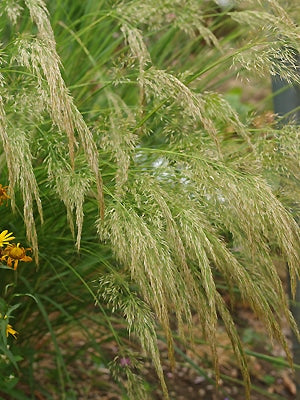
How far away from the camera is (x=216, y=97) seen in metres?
1.65

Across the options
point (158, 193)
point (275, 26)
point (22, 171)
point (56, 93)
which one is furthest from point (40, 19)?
point (275, 26)

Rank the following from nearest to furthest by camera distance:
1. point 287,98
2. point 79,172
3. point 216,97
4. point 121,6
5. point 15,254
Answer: point 15,254
point 79,172
point 216,97
point 121,6
point 287,98

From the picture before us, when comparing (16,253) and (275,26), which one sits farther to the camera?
(275,26)

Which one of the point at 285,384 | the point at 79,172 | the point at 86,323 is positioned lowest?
the point at 285,384

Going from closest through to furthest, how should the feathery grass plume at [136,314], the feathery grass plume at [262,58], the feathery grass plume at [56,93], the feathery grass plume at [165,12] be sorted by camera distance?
the feathery grass plume at [56,93] < the feathery grass plume at [136,314] < the feathery grass plume at [262,58] < the feathery grass plume at [165,12]

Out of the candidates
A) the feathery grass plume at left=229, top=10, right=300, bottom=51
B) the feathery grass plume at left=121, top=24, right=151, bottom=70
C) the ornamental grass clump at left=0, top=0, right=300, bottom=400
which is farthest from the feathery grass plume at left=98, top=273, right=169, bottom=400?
the feathery grass plume at left=229, top=10, right=300, bottom=51

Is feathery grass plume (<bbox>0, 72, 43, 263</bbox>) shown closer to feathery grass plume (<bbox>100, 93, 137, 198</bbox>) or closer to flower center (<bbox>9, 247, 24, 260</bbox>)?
flower center (<bbox>9, 247, 24, 260</bbox>)

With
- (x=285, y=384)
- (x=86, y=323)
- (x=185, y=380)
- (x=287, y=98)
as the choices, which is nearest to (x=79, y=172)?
(x=287, y=98)

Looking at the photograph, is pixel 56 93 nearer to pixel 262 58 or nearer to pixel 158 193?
pixel 158 193

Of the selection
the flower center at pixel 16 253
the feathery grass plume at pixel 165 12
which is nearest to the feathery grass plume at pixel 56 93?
the flower center at pixel 16 253

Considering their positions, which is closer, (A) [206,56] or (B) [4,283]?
(B) [4,283]

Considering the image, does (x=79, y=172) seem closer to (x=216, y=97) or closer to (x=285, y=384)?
(x=216, y=97)

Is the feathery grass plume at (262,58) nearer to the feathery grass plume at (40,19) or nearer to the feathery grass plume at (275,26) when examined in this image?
the feathery grass plume at (275,26)

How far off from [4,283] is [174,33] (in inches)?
41.7
